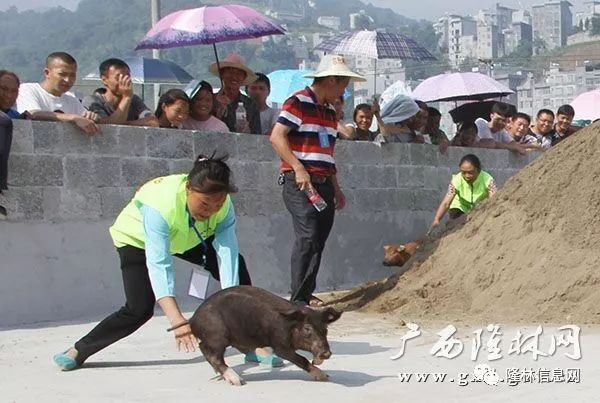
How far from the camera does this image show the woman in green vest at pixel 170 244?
6227mm

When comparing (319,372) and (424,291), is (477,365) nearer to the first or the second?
(319,372)

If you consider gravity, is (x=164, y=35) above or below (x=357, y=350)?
above

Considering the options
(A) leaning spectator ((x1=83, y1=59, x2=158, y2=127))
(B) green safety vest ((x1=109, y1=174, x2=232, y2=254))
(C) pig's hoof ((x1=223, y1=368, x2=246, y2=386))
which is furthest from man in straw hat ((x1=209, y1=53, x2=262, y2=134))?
(C) pig's hoof ((x1=223, y1=368, x2=246, y2=386))

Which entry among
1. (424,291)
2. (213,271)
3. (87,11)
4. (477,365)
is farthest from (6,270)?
(87,11)

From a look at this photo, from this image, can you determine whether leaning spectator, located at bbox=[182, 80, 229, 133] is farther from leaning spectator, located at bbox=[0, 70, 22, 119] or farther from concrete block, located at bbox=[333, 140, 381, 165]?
leaning spectator, located at bbox=[0, 70, 22, 119]

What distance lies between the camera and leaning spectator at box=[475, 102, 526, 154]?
13.6m

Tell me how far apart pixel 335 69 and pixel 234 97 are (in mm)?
2389

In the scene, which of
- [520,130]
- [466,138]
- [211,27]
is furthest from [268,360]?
[520,130]

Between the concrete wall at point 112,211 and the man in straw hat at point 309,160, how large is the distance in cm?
149

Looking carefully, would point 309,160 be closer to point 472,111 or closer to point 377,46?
point 377,46

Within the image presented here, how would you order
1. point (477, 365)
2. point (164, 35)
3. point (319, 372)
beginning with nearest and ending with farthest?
point (319, 372)
point (477, 365)
point (164, 35)

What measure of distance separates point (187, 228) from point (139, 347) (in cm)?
164

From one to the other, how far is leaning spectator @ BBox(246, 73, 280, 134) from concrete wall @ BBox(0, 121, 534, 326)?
68 cm

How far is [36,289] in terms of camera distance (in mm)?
8898
